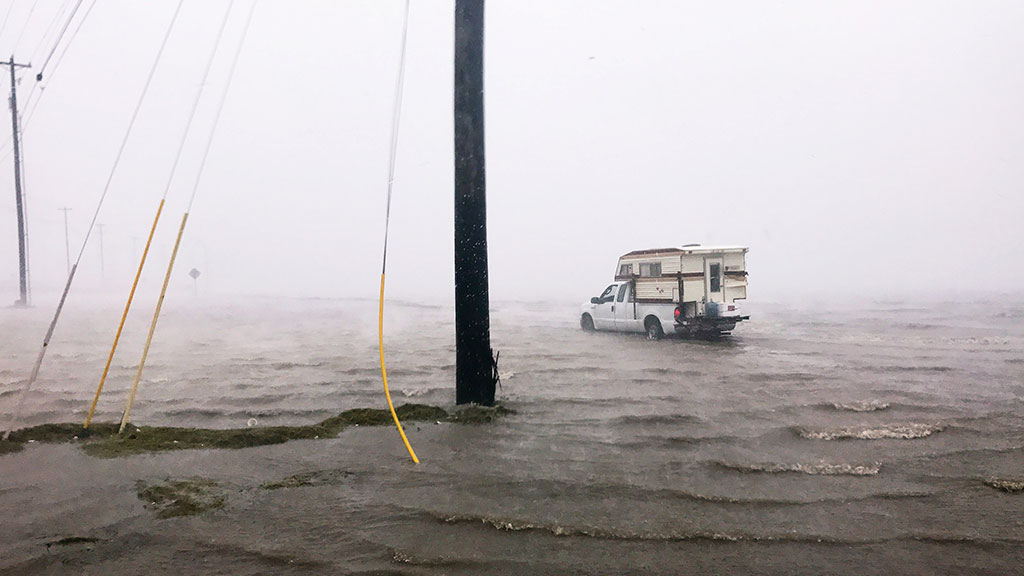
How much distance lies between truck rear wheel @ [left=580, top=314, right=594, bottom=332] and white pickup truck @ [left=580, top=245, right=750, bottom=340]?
2564mm

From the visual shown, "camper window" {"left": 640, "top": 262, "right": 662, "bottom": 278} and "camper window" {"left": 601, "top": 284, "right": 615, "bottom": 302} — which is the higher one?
"camper window" {"left": 640, "top": 262, "right": 662, "bottom": 278}

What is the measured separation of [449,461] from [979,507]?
4.17 metres

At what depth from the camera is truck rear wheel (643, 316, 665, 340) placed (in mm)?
17969

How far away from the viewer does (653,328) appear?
59.8ft

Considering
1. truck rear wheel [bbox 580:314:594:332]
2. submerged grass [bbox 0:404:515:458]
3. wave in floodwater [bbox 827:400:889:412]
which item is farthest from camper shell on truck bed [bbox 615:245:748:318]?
submerged grass [bbox 0:404:515:458]

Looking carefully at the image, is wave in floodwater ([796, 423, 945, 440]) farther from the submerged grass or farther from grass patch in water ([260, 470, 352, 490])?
grass patch in water ([260, 470, 352, 490])

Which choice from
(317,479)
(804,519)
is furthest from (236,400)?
(804,519)

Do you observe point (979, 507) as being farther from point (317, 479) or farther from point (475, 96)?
point (475, 96)

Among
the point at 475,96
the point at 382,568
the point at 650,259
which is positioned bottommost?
the point at 382,568

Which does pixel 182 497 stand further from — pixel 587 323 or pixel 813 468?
pixel 587 323

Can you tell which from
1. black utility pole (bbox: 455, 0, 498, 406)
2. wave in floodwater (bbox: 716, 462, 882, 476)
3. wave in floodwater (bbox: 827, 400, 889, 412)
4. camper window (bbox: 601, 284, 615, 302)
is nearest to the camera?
wave in floodwater (bbox: 716, 462, 882, 476)

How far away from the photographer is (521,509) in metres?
4.70

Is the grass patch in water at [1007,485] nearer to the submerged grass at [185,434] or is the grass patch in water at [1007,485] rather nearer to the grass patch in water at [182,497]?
the submerged grass at [185,434]

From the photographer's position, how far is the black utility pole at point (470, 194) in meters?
7.58
